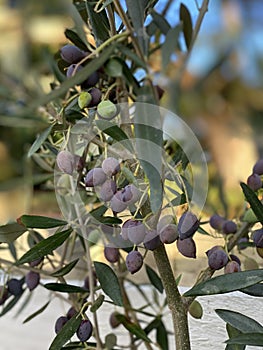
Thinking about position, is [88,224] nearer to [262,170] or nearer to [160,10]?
[262,170]

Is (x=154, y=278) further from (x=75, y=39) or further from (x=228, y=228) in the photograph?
(x=75, y=39)

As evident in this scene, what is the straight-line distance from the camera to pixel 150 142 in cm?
35

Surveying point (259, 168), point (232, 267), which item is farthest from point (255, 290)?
point (259, 168)

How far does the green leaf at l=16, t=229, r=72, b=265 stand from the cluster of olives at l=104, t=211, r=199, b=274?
2.9 inches

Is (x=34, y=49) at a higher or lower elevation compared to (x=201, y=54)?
higher

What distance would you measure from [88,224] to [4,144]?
1.52 metres

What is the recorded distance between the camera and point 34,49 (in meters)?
1.15

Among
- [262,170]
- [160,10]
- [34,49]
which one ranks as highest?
[34,49]

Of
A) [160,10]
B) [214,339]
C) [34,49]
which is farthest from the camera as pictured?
[34,49]

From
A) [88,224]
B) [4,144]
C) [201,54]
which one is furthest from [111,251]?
[4,144]

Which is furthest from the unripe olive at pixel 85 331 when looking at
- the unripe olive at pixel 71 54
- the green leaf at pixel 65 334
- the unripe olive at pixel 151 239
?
the unripe olive at pixel 71 54

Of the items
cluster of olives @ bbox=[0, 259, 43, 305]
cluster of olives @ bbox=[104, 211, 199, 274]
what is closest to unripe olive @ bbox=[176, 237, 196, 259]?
cluster of olives @ bbox=[104, 211, 199, 274]

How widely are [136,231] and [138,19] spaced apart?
5.8 inches

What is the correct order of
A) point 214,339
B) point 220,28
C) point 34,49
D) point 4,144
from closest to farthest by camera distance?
point 220,28 → point 214,339 → point 34,49 → point 4,144
